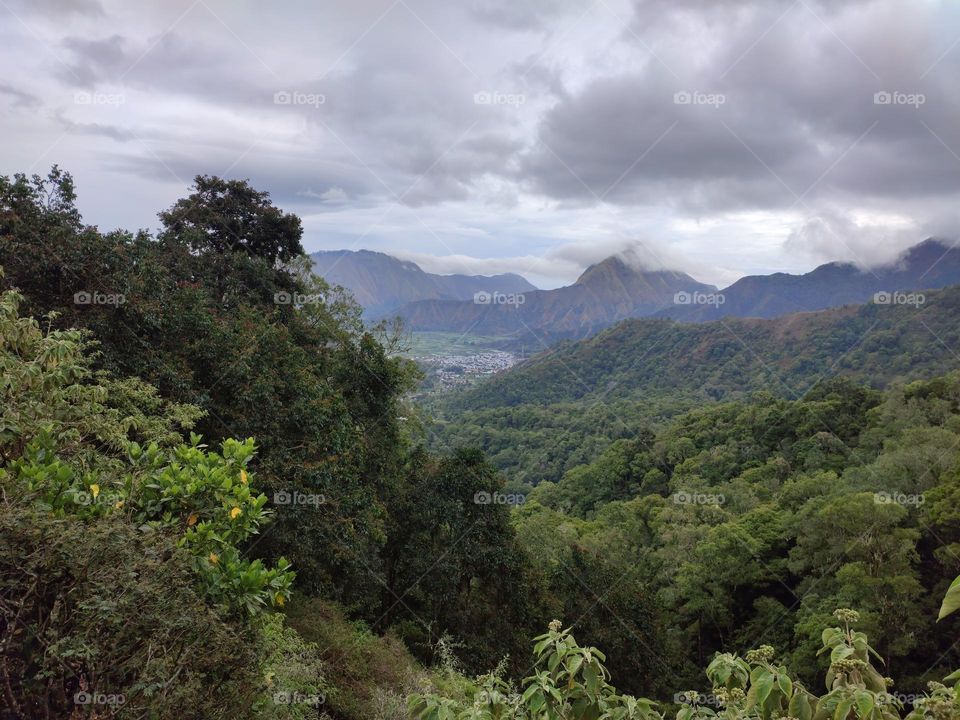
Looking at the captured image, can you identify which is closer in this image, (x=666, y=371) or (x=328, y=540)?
(x=328, y=540)

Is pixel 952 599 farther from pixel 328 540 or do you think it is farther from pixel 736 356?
pixel 736 356

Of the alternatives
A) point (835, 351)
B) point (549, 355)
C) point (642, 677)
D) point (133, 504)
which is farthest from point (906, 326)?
point (133, 504)

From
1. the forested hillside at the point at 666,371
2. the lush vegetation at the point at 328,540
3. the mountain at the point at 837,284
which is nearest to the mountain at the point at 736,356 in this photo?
the forested hillside at the point at 666,371

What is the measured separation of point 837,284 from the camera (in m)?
181

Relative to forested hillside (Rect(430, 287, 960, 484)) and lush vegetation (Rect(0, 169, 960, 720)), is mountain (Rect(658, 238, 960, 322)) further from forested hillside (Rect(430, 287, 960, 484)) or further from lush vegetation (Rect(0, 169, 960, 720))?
lush vegetation (Rect(0, 169, 960, 720))

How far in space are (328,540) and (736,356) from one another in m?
84.9

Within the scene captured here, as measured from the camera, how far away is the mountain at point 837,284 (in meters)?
135

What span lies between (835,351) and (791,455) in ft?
166

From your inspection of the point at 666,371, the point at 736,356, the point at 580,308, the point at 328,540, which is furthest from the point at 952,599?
the point at 580,308

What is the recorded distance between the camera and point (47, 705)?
2328 millimetres

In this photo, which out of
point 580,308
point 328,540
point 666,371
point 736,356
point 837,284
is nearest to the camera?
point 328,540

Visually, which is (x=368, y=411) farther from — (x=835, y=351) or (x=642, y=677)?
(x=835, y=351)

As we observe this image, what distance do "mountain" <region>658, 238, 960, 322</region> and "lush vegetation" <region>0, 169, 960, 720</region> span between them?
136m

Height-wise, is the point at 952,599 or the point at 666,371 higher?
the point at 952,599
